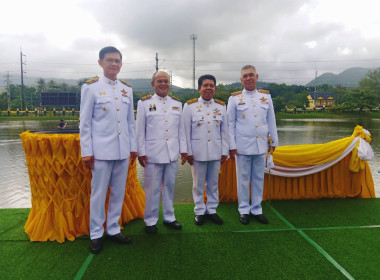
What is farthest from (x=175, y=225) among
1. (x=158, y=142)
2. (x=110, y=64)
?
(x=110, y=64)

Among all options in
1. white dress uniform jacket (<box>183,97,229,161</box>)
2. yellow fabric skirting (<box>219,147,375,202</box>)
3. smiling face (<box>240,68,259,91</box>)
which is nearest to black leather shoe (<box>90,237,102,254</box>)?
white dress uniform jacket (<box>183,97,229,161</box>)

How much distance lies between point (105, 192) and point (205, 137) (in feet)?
3.76

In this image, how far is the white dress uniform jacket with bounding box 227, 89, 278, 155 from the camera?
288 centimetres

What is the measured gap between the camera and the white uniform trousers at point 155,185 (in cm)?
263

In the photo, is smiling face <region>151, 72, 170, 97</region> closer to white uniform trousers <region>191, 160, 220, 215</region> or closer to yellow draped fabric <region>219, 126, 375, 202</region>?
white uniform trousers <region>191, 160, 220, 215</region>

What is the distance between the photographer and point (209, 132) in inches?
110

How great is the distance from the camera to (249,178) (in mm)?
3031

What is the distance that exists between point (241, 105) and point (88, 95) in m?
1.61

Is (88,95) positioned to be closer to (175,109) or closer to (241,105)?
(175,109)

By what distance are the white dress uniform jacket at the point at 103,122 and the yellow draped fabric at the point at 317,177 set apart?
1706 millimetres

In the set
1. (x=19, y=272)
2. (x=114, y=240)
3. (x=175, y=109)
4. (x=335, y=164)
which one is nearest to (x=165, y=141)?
(x=175, y=109)

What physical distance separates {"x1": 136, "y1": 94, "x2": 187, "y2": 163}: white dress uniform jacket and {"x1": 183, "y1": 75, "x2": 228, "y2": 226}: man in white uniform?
229 mm

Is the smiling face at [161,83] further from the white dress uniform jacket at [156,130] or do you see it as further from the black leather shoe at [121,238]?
the black leather shoe at [121,238]

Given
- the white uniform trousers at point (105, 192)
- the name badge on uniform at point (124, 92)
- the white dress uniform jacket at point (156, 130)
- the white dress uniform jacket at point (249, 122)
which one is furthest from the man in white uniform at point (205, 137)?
the white uniform trousers at point (105, 192)
